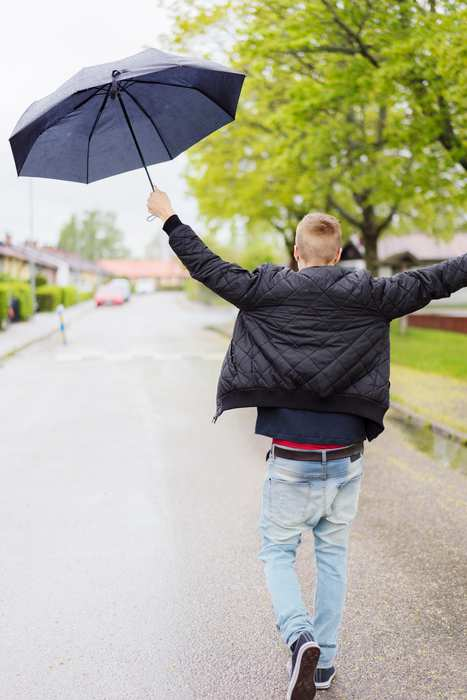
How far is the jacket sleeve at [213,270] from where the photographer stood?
2.66 metres

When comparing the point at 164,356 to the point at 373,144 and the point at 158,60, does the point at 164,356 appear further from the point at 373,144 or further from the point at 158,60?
the point at 158,60

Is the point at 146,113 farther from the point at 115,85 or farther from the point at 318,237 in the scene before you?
the point at 318,237

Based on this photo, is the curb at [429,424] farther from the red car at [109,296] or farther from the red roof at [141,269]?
the red roof at [141,269]

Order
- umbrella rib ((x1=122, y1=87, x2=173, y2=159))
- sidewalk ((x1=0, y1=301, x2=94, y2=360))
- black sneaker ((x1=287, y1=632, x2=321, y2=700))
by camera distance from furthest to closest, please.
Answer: sidewalk ((x1=0, y1=301, x2=94, y2=360))
umbrella rib ((x1=122, y1=87, x2=173, y2=159))
black sneaker ((x1=287, y1=632, x2=321, y2=700))

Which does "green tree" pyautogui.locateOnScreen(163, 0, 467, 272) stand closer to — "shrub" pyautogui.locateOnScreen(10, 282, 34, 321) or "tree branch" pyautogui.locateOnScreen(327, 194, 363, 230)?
"tree branch" pyautogui.locateOnScreen(327, 194, 363, 230)

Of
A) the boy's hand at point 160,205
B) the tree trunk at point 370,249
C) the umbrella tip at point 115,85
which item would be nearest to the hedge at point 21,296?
the tree trunk at point 370,249

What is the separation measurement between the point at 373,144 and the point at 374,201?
1.72m

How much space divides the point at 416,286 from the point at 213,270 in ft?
2.69

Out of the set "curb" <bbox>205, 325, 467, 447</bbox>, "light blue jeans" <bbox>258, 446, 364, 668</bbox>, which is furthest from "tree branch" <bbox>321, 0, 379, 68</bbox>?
"light blue jeans" <bbox>258, 446, 364, 668</bbox>

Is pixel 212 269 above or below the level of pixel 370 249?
below

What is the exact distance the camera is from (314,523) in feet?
9.12

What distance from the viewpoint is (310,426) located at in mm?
2691

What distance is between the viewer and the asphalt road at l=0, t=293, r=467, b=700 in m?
2.99

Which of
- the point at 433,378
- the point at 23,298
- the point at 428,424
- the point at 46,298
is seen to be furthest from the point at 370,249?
the point at 46,298
